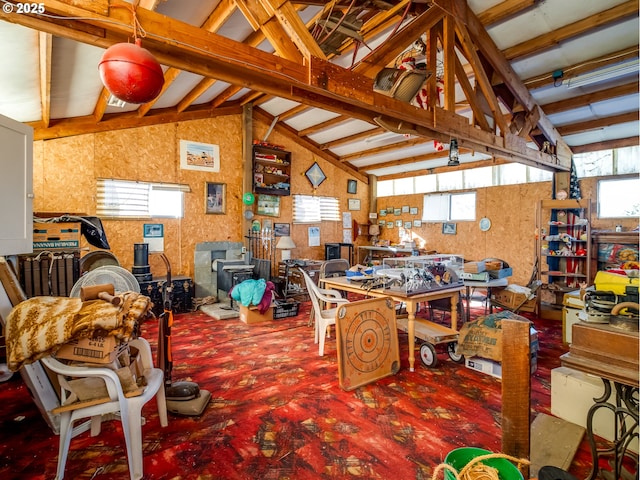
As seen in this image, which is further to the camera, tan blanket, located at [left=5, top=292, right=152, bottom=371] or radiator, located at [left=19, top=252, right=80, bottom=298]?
radiator, located at [left=19, top=252, right=80, bottom=298]

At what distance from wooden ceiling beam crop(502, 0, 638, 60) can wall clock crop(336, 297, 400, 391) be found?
12.1ft

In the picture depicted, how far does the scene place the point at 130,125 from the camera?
18.5 feet

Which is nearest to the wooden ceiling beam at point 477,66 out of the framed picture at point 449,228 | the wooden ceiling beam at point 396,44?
the wooden ceiling beam at point 396,44

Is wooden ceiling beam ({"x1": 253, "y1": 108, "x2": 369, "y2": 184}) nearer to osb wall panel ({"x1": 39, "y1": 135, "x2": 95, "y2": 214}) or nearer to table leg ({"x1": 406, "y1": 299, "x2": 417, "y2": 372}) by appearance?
osb wall panel ({"x1": 39, "y1": 135, "x2": 95, "y2": 214})

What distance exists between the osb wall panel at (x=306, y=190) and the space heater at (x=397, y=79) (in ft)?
14.6

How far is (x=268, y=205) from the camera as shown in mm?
7270

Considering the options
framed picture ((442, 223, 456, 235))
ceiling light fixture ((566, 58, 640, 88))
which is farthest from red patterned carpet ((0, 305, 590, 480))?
framed picture ((442, 223, 456, 235))

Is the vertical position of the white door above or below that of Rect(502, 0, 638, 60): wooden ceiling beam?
below

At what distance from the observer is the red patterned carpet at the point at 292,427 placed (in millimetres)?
1944

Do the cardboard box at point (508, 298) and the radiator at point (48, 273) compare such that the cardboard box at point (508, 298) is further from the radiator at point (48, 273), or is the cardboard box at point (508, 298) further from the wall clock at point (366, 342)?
the radiator at point (48, 273)

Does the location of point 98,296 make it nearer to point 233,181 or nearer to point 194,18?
point 194,18

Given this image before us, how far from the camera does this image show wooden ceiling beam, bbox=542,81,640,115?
14.6 ft

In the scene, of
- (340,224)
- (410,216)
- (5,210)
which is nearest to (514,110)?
(410,216)

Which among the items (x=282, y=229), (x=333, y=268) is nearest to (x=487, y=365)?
(x=333, y=268)
